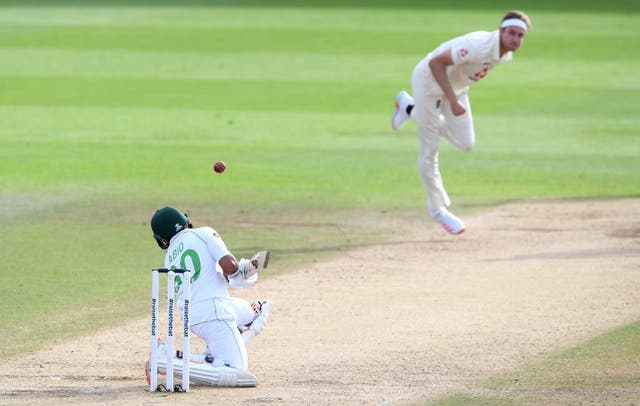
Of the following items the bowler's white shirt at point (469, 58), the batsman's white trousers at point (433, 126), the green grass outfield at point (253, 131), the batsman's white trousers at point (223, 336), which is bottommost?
the green grass outfield at point (253, 131)

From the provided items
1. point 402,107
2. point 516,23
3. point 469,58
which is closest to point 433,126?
point 402,107

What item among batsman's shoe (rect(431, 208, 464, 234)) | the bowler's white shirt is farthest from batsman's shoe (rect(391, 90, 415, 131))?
batsman's shoe (rect(431, 208, 464, 234))

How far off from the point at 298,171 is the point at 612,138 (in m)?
4.92

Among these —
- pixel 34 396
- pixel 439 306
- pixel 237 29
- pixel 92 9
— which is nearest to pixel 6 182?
pixel 439 306

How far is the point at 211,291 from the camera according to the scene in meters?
8.31

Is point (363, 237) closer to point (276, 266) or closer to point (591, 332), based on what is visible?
point (276, 266)

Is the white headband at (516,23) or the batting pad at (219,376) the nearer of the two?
the batting pad at (219,376)

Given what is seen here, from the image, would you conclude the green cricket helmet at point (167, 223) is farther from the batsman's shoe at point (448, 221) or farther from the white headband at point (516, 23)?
the batsman's shoe at point (448, 221)

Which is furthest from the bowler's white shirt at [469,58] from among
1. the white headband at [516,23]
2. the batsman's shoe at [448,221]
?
the batsman's shoe at [448,221]

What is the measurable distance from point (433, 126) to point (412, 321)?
3.41 metres

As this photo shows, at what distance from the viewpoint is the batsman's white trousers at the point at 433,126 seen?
42.2ft

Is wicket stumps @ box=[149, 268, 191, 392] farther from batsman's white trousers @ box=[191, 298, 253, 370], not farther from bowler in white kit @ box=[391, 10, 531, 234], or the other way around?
bowler in white kit @ box=[391, 10, 531, 234]

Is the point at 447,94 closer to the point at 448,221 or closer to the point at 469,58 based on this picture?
the point at 469,58

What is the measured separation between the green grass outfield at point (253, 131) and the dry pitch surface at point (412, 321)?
647 millimetres
